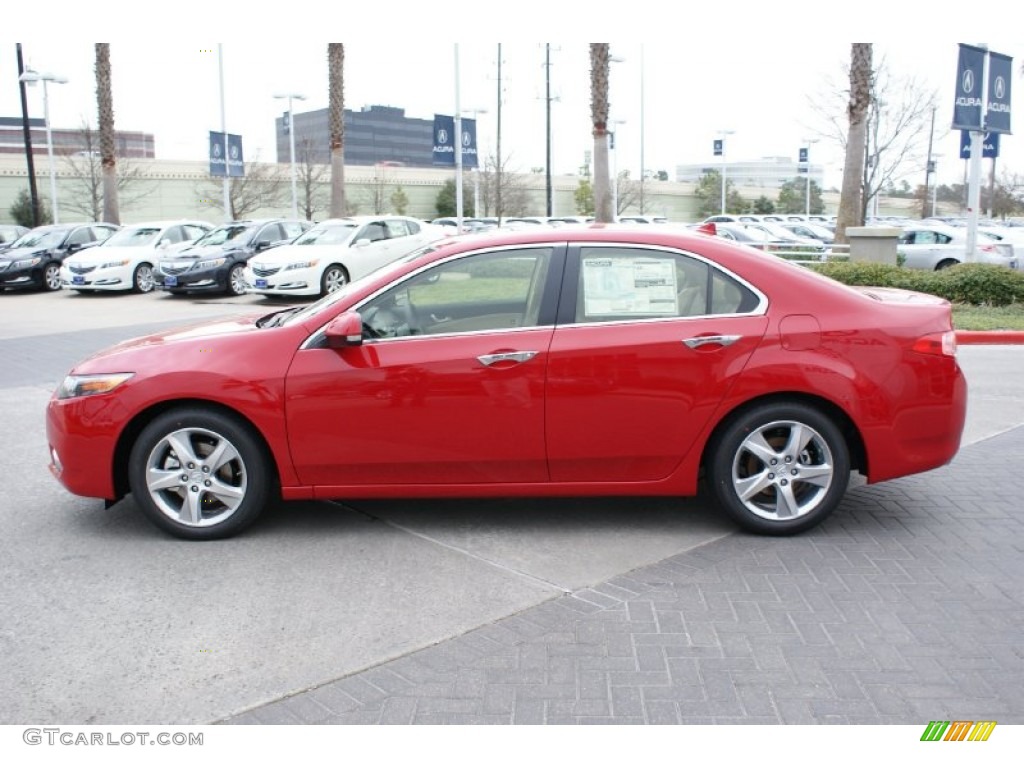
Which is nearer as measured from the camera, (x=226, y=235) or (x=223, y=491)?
(x=223, y=491)

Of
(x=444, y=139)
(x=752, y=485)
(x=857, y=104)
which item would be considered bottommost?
(x=752, y=485)

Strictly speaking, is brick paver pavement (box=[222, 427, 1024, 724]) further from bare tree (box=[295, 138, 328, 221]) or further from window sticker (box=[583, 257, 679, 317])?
bare tree (box=[295, 138, 328, 221])

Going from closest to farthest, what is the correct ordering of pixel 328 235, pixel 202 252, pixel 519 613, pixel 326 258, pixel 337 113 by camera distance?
pixel 519 613, pixel 326 258, pixel 328 235, pixel 202 252, pixel 337 113

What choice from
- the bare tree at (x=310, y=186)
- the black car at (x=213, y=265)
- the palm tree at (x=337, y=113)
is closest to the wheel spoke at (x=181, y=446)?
the black car at (x=213, y=265)

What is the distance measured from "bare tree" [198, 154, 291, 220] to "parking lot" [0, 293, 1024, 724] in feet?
170

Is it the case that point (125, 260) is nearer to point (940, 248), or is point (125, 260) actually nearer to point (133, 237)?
point (133, 237)

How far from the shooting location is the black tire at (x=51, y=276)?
80.5 ft

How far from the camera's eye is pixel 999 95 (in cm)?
1764

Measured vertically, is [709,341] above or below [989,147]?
below

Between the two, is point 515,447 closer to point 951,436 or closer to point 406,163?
point 951,436

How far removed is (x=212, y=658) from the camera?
395 cm

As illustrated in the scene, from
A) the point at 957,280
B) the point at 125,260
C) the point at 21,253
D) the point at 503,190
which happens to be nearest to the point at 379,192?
the point at 503,190

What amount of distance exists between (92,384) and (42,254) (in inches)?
851

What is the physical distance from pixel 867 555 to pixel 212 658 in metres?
3.15
